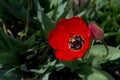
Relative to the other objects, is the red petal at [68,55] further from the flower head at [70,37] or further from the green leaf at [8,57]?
the green leaf at [8,57]

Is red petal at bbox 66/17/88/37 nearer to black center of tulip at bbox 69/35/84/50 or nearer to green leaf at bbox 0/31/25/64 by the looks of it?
black center of tulip at bbox 69/35/84/50

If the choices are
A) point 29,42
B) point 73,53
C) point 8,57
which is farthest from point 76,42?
point 8,57

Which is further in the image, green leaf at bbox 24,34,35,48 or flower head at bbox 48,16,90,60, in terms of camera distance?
green leaf at bbox 24,34,35,48

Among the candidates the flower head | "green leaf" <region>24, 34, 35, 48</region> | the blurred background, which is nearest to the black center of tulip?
the flower head

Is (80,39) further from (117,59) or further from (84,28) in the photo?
(117,59)

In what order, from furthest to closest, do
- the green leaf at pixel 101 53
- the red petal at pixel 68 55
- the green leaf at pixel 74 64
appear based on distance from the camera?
the green leaf at pixel 101 53
the green leaf at pixel 74 64
the red petal at pixel 68 55

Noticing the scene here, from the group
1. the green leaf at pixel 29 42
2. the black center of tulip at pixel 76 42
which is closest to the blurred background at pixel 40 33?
the green leaf at pixel 29 42

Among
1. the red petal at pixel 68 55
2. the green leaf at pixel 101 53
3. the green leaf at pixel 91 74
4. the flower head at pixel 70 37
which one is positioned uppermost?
the flower head at pixel 70 37

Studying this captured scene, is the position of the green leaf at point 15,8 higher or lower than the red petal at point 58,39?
higher
